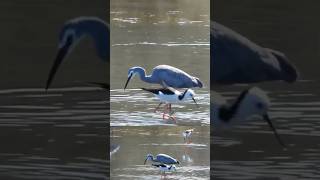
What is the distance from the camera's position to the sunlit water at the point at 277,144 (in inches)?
180

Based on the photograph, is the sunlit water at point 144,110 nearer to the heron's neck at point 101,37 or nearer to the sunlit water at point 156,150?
the sunlit water at point 156,150

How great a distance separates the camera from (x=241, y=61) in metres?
4.68

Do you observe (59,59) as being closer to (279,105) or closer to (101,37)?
(101,37)

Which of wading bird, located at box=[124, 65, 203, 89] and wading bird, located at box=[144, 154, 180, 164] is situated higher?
wading bird, located at box=[124, 65, 203, 89]

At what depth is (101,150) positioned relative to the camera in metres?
4.58

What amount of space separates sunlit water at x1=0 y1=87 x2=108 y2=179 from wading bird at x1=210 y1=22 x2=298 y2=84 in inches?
36.6

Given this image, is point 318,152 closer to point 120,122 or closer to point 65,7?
point 120,122

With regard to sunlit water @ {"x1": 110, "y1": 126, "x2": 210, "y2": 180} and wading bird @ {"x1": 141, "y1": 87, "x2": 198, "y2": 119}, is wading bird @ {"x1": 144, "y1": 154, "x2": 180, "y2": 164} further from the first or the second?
wading bird @ {"x1": 141, "y1": 87, "x2": 198, "y2": 119}

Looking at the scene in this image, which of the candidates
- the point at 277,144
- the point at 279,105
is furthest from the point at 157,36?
the point at 277,144

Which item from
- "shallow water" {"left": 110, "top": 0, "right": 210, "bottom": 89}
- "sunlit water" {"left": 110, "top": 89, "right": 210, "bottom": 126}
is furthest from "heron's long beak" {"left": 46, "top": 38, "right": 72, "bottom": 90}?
"sunlit water" {"left": 110, "top": 89, "right": 210, "bottom": 126}

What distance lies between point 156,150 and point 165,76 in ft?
1.91

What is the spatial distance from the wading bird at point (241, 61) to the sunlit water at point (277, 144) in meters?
0.10

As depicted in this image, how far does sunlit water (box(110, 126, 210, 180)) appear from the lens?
4598mm

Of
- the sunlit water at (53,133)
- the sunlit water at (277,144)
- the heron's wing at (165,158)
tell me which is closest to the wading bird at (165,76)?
the sunlit water at (53,133)
